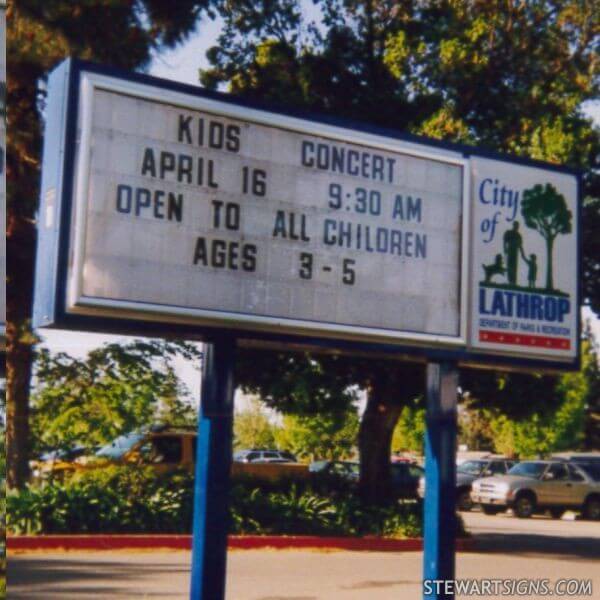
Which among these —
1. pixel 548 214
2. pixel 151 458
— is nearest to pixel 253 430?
pixel 151 458

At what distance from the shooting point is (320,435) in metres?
43.2

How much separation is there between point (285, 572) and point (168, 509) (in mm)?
3622

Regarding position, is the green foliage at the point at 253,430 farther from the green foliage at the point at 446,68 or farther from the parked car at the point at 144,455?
the green foliage at the point at 446,68

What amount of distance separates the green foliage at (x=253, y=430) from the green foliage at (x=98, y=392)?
37219mm

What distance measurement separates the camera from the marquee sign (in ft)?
27.1

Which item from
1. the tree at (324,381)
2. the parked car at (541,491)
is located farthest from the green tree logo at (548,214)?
the parked car at (541,491)

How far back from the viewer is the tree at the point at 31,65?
15578mm

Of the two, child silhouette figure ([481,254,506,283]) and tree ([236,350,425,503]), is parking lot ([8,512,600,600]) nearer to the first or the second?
tree ([236,350,425,503])

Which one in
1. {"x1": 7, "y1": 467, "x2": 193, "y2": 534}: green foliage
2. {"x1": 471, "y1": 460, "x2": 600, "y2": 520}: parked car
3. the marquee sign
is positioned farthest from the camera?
{"x1": 471, "y1": 460, "x2": 600, "y2": 520}: parked car

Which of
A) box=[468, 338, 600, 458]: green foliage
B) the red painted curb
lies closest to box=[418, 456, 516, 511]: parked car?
box=[468, 338, 600, 458]: green foliage

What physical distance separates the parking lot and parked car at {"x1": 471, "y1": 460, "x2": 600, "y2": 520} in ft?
32.1

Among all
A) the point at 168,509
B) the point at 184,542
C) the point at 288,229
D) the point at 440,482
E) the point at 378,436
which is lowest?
the point at 184,542

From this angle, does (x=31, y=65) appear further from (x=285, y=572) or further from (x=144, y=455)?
(x=285, y=572)

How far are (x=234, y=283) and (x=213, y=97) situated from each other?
5.10 ft
